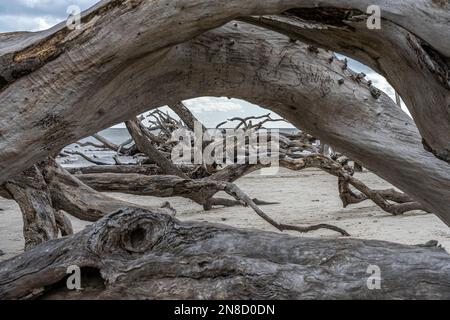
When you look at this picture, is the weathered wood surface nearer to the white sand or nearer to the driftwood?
the driftwood

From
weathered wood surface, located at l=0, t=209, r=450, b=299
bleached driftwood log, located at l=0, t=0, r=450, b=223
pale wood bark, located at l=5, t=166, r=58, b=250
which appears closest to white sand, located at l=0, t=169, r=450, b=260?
pale wood bark, located at l=5, t=166, r=58, b=250

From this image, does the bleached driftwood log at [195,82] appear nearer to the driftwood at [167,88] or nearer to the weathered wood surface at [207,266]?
the driftwood at [167,88]

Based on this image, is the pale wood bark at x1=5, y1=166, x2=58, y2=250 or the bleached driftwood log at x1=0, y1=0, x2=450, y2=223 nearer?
the bleached driftwood log at x1=0, y1=0, x2=450, y2=223

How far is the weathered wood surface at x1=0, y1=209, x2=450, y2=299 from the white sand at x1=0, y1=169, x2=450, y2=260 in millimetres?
2298

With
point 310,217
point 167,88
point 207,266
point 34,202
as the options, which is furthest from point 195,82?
point 310,217

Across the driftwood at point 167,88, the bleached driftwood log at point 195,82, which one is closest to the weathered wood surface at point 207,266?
the driftwood at point 167,88

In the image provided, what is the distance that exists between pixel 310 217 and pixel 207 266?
14.1 feet

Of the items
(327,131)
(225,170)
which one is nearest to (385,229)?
(225,170)

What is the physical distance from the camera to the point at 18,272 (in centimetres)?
228

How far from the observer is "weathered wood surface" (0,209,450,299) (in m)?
2.16

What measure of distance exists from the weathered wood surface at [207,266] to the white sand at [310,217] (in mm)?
2298

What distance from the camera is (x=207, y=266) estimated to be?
2.21 meters

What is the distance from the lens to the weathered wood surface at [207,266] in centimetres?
216
